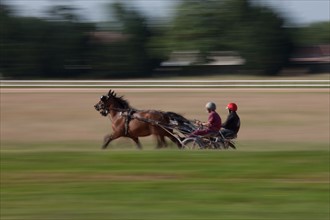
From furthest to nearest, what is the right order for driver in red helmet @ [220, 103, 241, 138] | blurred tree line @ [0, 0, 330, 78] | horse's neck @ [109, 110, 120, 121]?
1. blurred tree line @ [0, 0, 330, 78]
2. horse's neck @ [109, 110, 120, 121]
3. driver in red helmet @ [220, 103, 241, 138]

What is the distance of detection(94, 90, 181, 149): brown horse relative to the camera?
15844 millimetres

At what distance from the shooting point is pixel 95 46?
200 feet

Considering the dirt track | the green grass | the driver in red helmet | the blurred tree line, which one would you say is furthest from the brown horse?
the blurred tree line

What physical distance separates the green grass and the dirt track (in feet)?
23.6

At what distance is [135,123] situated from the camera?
625 inches

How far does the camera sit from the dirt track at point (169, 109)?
19734mm

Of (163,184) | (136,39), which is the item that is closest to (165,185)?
(163,184)

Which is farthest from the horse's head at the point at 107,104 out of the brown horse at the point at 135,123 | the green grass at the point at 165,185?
the green grass at the point at 165,185

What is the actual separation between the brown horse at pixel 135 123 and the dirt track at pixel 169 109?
2.50 meters

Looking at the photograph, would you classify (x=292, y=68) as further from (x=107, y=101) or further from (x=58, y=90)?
(x=107, y=101)

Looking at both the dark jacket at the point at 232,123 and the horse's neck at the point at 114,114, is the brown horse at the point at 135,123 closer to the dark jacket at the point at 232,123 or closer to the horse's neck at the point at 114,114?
the horse's neck at the point at 114,114

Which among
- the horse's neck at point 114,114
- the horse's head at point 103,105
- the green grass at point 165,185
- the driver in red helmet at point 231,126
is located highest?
the horse's head at point 103,105

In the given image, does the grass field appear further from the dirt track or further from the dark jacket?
the dirt track

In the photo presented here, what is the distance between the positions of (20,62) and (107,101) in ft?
137
